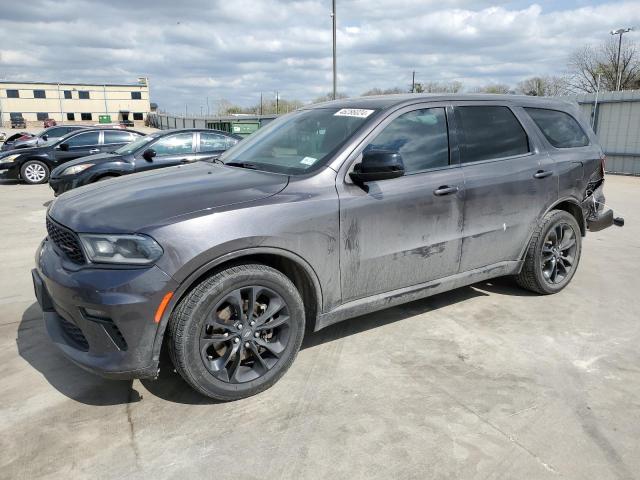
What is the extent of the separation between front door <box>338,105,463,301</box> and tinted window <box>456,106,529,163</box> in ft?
0.66

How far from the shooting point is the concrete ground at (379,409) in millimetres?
2520

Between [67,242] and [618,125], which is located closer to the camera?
[67,242]

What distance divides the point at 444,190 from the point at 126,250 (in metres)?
2.22

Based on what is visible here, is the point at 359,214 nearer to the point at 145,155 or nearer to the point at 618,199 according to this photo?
the point at 145,155

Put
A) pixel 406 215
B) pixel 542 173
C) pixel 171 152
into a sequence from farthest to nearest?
pixel 171 152 < pixel 542 173 < pixel 406 215

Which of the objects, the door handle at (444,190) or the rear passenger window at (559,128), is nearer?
the door handle at (444,190)

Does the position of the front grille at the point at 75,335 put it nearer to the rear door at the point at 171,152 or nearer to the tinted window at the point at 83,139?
the rear door at the point at 171,152

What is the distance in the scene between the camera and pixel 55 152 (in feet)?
44.2

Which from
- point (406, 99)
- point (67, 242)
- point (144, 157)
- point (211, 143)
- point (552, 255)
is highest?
point (406, 99)

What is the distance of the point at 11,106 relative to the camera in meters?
83.0

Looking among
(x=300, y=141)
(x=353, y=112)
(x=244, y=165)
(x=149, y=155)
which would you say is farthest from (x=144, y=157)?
(x=353, y=112)

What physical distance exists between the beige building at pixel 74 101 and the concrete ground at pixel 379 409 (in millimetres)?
85850

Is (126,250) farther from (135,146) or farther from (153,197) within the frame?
(135,146)

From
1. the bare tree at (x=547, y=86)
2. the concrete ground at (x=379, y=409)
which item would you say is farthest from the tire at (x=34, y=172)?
the bare tree at (x=547, y=86)
